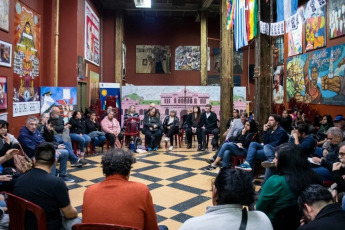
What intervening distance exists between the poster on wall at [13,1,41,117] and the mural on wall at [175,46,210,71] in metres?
8.20

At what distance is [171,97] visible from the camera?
10656 mm

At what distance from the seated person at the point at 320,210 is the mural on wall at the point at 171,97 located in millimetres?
8645

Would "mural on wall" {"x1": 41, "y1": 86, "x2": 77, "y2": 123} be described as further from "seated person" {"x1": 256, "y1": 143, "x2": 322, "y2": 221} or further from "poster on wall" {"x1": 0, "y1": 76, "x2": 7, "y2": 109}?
"seated person" {"x1": 256, "y1": 143, "x2": 322, "y2": 221}

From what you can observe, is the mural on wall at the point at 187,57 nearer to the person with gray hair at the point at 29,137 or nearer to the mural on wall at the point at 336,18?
the mural on wall at the point at 336,18

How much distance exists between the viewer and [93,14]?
10914mm

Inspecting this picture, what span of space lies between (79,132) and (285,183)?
17.8 feet

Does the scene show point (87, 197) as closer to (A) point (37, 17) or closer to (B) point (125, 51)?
(A) point (37, 17)

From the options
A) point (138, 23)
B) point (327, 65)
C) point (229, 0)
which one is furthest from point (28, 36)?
point (138, 23)

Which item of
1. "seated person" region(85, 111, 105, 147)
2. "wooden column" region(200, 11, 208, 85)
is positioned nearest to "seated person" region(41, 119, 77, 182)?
"seated person" region(85, 111, 105, 147)

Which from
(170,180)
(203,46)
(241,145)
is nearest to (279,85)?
(203,46)

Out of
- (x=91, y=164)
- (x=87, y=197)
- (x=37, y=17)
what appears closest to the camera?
(x=87, y=197)

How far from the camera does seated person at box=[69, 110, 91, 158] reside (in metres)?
6.64

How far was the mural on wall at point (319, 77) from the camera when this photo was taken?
7489 millimetres

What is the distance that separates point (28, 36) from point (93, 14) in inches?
187
